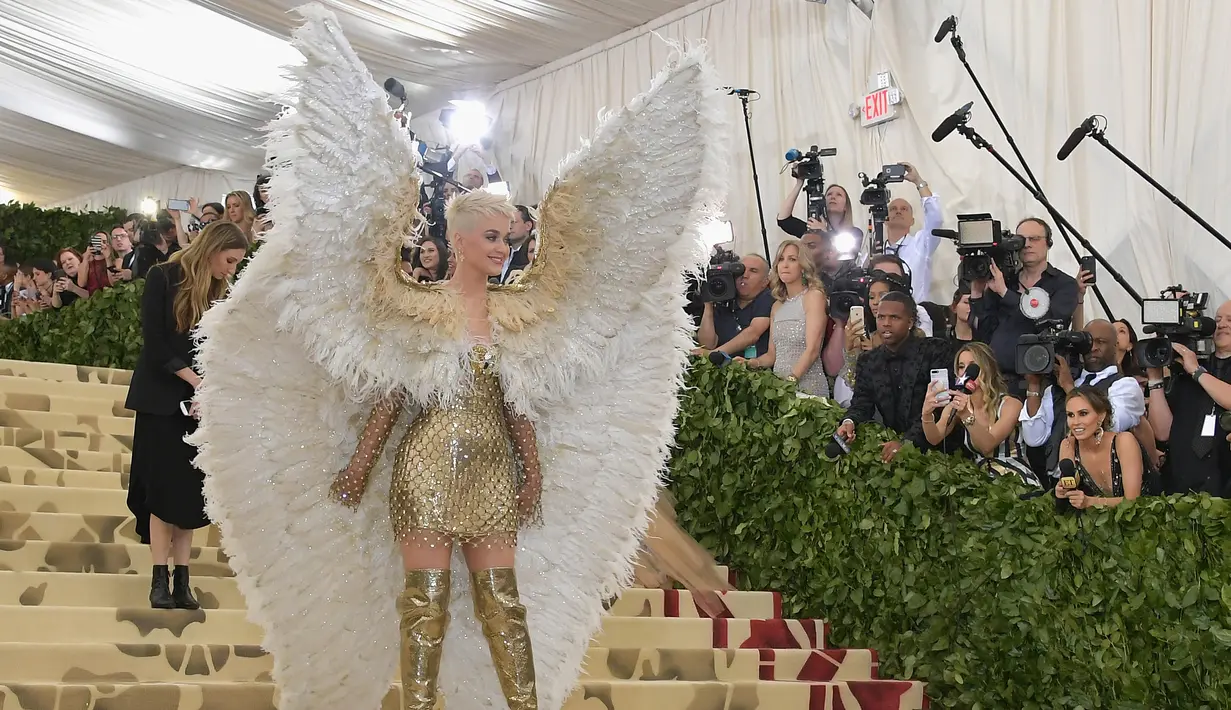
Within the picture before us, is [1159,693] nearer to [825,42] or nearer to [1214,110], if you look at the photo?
[1214,110]

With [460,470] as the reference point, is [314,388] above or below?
above

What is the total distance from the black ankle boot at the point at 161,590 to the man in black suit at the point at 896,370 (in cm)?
285

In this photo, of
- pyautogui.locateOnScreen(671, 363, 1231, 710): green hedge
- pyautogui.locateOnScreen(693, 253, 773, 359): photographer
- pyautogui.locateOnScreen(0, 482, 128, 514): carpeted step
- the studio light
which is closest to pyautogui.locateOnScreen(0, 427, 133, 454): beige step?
pyautogui.locateOnScreen(0, 482, 128, 514): carpeted step

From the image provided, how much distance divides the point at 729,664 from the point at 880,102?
5.47m

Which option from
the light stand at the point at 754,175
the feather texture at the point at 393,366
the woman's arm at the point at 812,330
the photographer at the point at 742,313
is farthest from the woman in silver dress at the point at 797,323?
the feather texture at the point at 393,366

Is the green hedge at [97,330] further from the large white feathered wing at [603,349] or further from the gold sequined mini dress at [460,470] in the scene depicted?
the gold sequined mini dress at [460,470]

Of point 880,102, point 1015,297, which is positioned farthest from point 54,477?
point 880,102

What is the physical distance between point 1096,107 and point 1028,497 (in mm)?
3986

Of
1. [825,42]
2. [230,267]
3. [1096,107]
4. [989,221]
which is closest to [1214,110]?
[1096,107]

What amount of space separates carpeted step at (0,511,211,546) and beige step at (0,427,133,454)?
4.88 feet

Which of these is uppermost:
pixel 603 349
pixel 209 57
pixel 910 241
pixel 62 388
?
pixel 209 57

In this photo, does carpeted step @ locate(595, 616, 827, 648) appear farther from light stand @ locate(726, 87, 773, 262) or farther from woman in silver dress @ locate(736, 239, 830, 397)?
light stand @ locate(726, 87, 773, 262)

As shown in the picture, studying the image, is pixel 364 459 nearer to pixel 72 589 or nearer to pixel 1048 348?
pixel 72 589

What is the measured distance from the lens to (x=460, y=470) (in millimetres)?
3721
